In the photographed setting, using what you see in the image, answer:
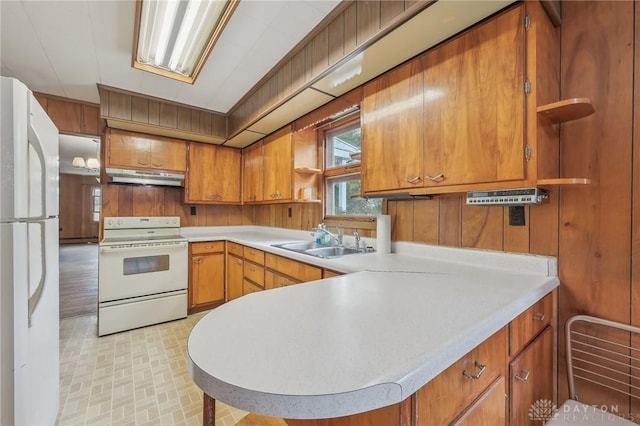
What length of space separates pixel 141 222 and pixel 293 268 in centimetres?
218

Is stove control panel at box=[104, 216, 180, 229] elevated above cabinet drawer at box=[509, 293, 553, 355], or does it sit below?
above

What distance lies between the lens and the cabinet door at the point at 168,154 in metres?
3.16

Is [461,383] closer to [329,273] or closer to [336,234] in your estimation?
[329,273]

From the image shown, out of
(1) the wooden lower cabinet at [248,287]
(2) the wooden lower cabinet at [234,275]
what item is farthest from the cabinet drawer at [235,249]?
(1) the wooden lower cabinet at [248,287]

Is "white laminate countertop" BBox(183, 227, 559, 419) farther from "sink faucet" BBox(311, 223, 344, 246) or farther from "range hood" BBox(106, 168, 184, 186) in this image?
"range hood" BBox(106, 168, 184, 186)

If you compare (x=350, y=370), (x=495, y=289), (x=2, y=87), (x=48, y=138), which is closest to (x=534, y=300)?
(x=495, y=289)

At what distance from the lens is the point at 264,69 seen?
2311 mm

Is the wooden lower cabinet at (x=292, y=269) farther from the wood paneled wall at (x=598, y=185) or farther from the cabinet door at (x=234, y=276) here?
the wood paneled wall at (x=598, y=185)

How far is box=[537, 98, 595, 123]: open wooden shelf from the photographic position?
3.56 feet

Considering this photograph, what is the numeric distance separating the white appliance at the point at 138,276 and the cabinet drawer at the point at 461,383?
290 cm

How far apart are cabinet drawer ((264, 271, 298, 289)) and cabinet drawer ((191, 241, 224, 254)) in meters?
1.11

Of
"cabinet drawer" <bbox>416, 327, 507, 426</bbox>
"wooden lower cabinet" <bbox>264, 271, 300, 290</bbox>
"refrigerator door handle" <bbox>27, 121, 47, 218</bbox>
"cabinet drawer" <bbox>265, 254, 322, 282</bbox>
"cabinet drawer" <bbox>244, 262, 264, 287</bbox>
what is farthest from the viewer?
"cabinet drawer" <bbox>244, 262, 264, 287</bbox>

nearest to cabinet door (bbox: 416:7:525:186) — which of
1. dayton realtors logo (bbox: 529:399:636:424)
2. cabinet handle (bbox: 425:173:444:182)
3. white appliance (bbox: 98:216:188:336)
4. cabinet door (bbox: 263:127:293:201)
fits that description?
cabinet handle (bbox: 425:173:444:182)

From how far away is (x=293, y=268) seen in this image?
2.04m
